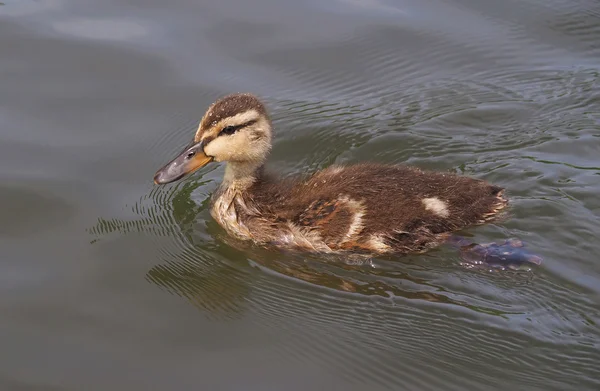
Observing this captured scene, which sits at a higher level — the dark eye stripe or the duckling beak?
the dark eye stripe

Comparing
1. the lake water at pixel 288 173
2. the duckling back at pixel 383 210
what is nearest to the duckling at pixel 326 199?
the duckling back at pixel 383 210

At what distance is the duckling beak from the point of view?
4613 mm

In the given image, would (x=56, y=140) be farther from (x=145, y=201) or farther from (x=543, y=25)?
(x=543, y=25)

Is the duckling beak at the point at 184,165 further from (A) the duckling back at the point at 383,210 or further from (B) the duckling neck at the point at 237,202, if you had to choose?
(A) the duckling back at the point at 383,210

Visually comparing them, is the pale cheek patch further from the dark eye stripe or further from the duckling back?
the dark eye stripe

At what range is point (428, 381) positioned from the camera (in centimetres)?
349

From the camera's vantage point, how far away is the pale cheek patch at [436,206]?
4391mm

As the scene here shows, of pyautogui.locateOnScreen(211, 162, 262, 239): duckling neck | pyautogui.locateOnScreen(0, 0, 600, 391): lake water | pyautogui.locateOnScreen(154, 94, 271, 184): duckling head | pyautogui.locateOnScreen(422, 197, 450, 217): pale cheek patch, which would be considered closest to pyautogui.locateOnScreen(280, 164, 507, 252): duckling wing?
pyautogui.locateOnScreen(422, 197, 450, 217): pale cheek patch

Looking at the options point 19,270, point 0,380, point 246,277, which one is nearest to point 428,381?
point 246,277

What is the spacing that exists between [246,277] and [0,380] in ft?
4.21

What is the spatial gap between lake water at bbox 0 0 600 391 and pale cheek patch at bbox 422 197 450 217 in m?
0.25

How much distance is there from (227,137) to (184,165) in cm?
28

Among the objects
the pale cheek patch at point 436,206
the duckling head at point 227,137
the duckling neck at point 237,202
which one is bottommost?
the duckling neck at point 237,202

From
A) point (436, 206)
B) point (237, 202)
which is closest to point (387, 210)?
point (436, 206)
